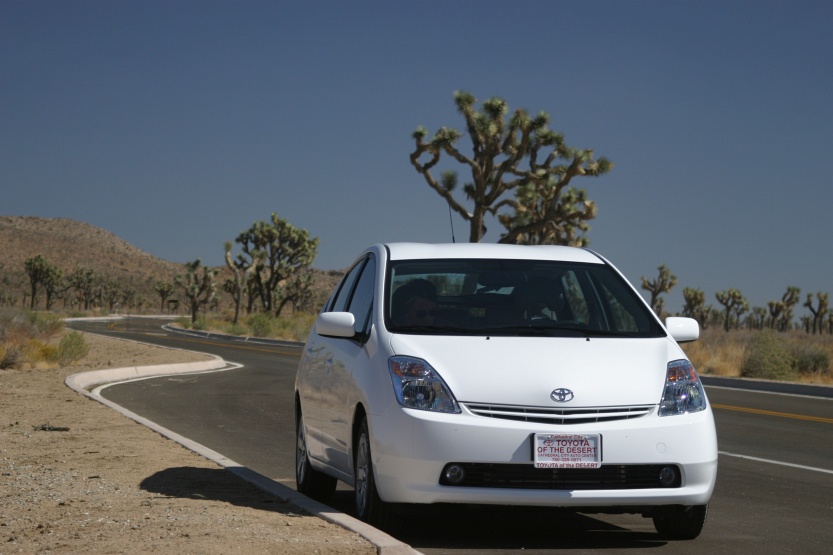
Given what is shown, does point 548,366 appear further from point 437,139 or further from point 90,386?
point 437,139

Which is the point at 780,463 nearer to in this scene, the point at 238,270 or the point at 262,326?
the point at 262,326

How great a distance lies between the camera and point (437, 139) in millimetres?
42500

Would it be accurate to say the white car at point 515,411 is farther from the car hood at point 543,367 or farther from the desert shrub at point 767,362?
the desert shrub at point 767,362

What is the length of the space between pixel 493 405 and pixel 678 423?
1027 millimetres

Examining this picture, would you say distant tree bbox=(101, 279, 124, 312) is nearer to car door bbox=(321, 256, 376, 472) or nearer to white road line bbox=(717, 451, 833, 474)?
white road line bbox=(717, 451, 833, 474)

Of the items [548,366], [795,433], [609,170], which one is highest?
[609,170]

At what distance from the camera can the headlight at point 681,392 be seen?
702 cm

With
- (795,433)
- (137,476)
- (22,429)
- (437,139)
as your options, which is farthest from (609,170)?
(137,476)

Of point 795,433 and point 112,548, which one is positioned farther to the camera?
point 795,433

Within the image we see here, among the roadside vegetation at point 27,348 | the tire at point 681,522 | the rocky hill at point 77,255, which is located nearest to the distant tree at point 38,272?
the rocky hill at point 77,255

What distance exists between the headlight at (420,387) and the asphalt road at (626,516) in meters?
0.74

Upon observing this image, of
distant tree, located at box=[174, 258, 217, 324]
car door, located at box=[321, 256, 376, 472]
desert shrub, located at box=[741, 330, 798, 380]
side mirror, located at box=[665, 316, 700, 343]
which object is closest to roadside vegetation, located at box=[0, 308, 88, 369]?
desert shrub, located at box=[741, 330, 798, 380]

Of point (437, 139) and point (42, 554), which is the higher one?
point (437, 139)

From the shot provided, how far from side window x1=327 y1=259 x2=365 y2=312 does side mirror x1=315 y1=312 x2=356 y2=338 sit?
3.72ft
